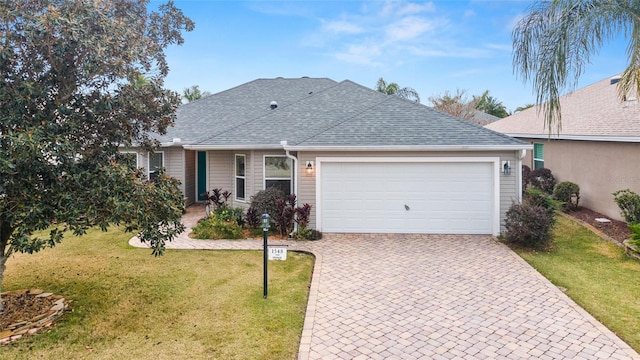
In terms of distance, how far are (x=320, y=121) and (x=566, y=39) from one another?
24.2 feet

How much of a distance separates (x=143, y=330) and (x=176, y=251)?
158 inches

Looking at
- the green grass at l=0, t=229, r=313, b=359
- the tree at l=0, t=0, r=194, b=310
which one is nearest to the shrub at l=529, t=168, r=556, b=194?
the green grass at l=0, t=229, r=313, b=359

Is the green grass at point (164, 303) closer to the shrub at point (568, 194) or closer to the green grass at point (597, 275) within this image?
the green grass at point (597, 275)

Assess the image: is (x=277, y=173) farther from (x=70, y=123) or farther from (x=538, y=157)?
(x=538, y=157)

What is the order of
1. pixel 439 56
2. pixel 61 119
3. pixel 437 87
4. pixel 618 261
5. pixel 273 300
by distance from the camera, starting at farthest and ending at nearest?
pixel 437 87 < pixel 439 56 < pixel 618 261 < pixel 273 300 < pixel 61 119

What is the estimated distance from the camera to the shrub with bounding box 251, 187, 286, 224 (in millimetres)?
10656

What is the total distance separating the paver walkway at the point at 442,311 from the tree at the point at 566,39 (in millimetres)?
3614

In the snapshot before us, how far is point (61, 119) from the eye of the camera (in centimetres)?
514

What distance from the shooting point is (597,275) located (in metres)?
7.45

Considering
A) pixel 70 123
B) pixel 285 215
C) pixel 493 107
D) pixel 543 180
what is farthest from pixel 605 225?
pixel 493 107

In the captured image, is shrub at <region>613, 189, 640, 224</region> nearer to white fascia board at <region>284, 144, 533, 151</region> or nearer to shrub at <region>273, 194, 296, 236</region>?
white fascia board at <region>284, 144, 533, 151</region>

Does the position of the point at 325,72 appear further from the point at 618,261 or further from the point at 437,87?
the point at 618,261

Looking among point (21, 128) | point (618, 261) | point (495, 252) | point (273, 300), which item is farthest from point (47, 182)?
point (618, 261)

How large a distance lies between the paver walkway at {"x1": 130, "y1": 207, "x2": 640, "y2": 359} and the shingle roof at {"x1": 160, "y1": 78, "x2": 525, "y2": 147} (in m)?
3.13
